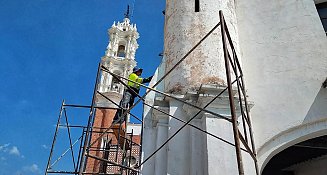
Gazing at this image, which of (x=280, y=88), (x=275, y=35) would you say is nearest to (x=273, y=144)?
(x=280, y=88)

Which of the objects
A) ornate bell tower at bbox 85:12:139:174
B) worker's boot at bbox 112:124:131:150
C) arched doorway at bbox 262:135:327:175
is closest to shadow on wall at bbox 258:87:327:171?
A: arched doorway at bbox 262:135:327:175

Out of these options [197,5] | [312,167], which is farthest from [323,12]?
[312,167]

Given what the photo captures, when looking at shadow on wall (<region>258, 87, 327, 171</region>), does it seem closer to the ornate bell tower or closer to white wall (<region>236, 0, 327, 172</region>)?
white wall (<region>236, 0, 327, 172</region>)

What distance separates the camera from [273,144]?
18.4 feet

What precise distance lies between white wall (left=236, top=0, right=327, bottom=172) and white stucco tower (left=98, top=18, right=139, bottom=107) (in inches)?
840

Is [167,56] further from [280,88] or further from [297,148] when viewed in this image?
[297,148]

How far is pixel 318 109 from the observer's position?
5.83m

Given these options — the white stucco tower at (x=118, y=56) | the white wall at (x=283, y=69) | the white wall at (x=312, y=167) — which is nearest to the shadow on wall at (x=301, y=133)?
the white wall at (x=283, y=69)

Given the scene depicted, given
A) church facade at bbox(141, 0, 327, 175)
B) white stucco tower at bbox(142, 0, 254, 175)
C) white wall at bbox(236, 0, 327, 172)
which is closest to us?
white stucco tower at bbox(142, 0, 254, 175)

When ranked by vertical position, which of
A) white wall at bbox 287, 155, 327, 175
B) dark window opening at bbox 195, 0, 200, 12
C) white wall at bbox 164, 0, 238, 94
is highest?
dark window opening at bbox 195, 0, 200, 12

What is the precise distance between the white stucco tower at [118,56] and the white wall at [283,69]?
21327 millimetres

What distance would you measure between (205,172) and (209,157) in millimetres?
254

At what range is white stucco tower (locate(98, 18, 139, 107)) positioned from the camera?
1146 inches

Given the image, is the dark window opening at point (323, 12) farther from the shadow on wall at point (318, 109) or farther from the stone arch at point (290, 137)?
the stone arch at point (290, 137)
